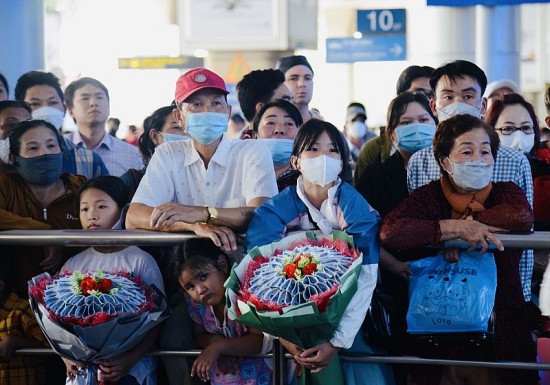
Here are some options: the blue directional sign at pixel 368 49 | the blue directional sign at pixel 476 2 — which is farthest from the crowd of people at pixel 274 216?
the blue directional sign at pixel 368 49

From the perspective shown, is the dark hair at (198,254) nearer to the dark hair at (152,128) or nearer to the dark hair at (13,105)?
the dark hair at (152,128)

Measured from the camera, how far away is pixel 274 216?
17.5 ft

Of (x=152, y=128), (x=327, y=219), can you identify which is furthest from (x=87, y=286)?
(x=152, y=128)

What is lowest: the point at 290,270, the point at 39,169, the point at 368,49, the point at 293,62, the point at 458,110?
the point at 290,270

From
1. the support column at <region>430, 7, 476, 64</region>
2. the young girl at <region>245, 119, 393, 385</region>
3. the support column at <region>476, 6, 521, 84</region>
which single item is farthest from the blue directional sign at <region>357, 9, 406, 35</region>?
the young girl at <region>245, 119, 393, 385</region>

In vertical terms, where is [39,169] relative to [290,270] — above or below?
above

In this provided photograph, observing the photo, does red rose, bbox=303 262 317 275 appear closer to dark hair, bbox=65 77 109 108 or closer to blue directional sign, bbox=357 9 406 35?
dark hair, bbox=65 77 109 108

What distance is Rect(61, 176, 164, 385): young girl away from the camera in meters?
5.50

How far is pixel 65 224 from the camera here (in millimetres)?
6266

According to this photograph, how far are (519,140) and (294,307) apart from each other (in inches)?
119

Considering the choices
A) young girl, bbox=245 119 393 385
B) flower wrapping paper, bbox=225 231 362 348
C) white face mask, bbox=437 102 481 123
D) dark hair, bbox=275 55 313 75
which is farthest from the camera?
dark hair, bbox=275 55 313 75

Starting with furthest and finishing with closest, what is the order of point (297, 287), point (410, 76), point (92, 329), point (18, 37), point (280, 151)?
1. point (18, 37)
2. point (410, 76)
3. point (280, 151)
4. point (92, 329)
5. point (297, 287)

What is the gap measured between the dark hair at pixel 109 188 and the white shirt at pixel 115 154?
2.38 metres

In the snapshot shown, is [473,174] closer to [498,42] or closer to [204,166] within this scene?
[204,166]
